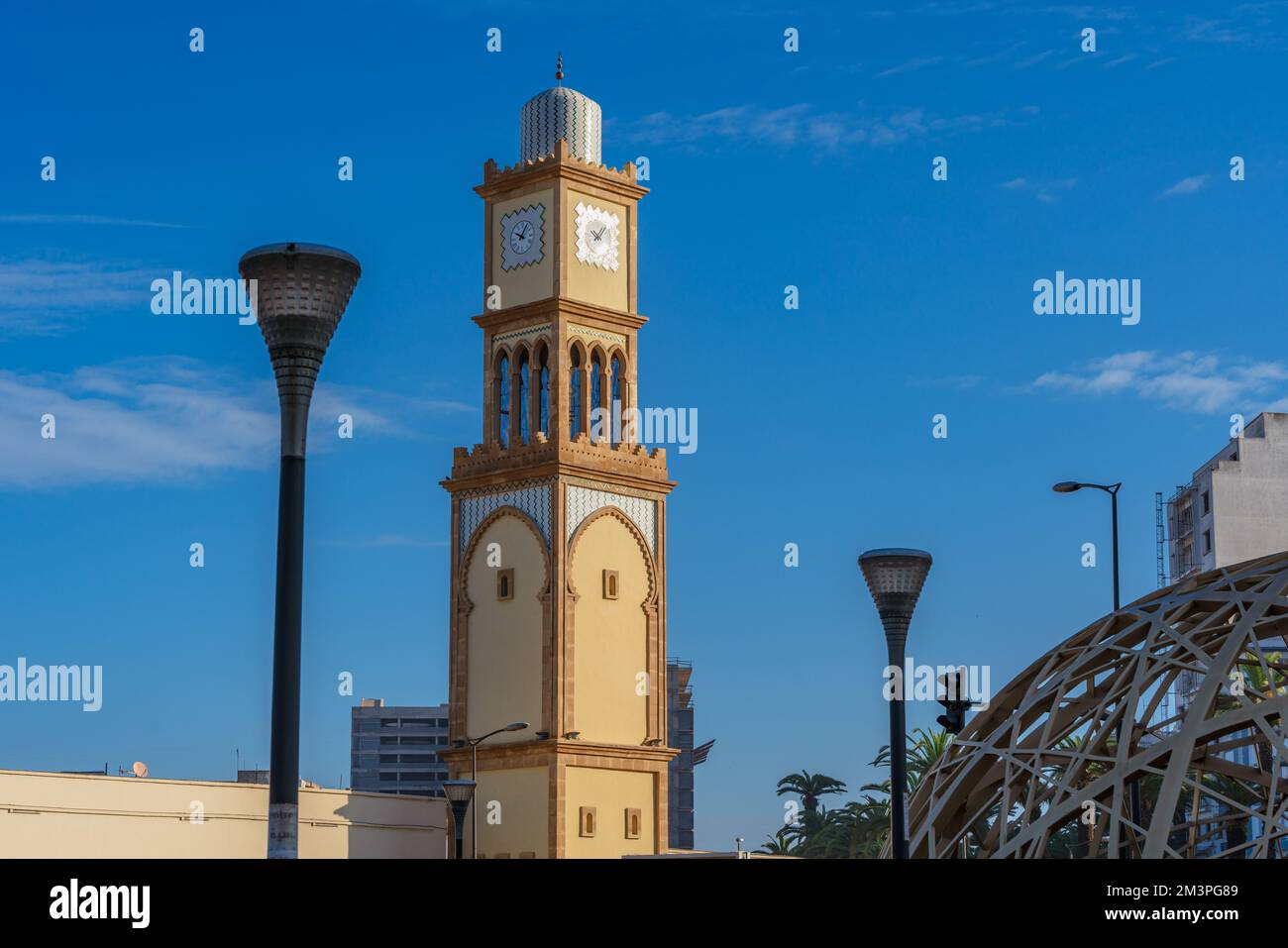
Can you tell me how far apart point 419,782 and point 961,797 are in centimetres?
15121

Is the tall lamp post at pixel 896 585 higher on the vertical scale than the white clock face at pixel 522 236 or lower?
lower

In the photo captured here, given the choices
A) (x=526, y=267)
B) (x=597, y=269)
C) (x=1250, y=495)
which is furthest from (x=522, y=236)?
(x=1250, y=495)

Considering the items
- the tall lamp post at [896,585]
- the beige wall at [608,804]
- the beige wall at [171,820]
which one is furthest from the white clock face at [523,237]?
the tall lamp post at [896,585]

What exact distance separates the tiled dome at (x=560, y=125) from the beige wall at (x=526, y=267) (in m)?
1.61

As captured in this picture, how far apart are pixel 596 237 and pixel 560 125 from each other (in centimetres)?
377

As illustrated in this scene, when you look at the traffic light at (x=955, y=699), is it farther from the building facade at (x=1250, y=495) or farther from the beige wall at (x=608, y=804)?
the building facade at (x=1250, y=495)

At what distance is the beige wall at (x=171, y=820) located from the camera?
48.5 metres

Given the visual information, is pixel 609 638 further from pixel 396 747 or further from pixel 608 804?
pixel 396 747

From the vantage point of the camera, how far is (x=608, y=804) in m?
59.8

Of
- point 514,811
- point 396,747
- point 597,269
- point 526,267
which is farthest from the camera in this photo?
point 396,747

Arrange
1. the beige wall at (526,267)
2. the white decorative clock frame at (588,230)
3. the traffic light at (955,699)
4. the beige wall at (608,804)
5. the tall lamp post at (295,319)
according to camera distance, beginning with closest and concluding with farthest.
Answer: the tall lamp post at (295,319) → the traffic light at (955,699) → the beige wall at (608,804) → the beige wall at (526,267) → the white decorative clock frame at (588,230)

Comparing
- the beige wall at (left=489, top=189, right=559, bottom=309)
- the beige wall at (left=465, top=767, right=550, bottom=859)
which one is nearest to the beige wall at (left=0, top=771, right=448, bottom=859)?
the beige wall at (left=465, top=767, right=550, bottom=859)
